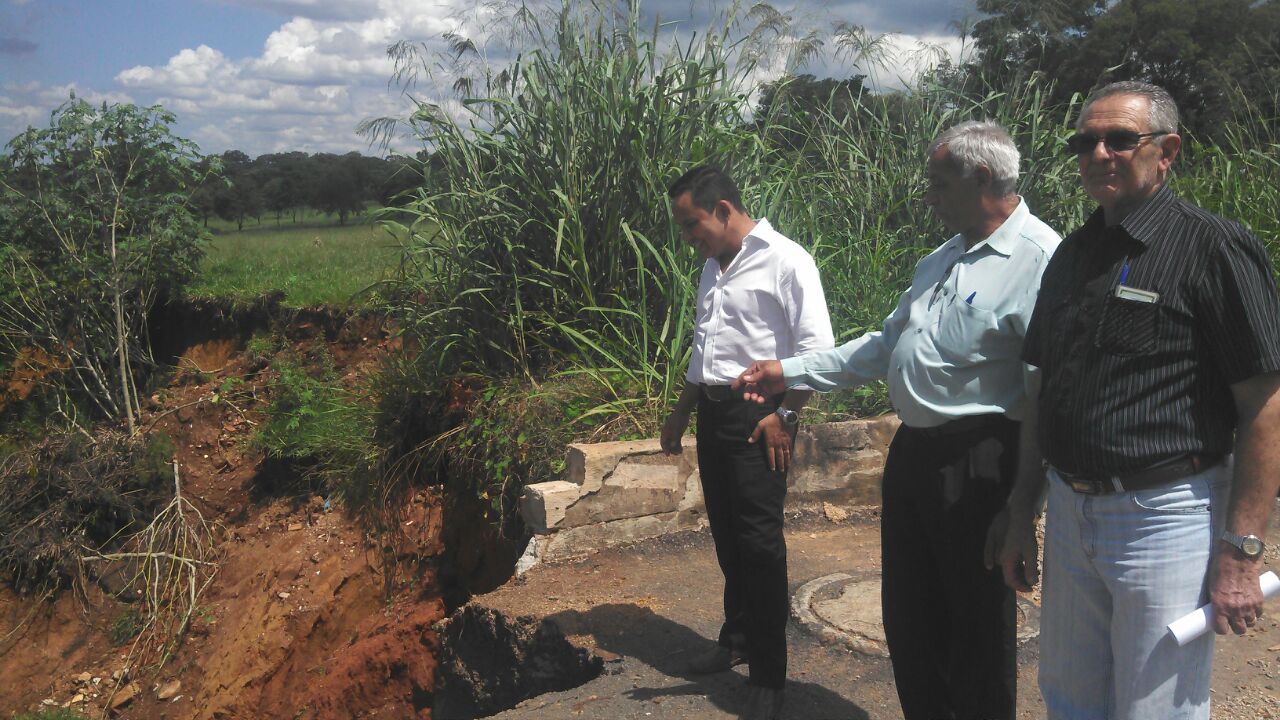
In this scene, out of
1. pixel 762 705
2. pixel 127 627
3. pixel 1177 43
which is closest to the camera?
pixel 762 705

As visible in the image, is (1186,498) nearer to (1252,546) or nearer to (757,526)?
(1252,546)

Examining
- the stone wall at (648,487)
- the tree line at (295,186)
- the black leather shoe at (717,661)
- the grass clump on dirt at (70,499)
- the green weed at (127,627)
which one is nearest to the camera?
the black leather shoe at (717,661)

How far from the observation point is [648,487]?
5512mm

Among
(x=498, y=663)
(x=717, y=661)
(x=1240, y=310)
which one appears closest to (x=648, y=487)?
(x=498, y=663)

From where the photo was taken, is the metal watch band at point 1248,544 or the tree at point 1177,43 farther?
the tree at point 1177,43

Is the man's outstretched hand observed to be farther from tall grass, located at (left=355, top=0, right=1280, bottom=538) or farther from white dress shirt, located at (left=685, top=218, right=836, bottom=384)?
tall grass, located at (left=355, top=0, right=1280, bottom=538)

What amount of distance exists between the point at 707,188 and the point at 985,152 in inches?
47.8

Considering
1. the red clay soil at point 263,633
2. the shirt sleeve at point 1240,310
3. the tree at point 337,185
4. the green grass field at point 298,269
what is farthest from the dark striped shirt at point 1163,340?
the tree at point 337,185

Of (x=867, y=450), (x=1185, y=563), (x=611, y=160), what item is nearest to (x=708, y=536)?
(x=867, y=450)

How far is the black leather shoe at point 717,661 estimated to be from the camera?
3.99 metres

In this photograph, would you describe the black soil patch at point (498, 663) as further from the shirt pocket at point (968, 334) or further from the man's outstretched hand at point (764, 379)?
the shirt pocket at point (968, 334)

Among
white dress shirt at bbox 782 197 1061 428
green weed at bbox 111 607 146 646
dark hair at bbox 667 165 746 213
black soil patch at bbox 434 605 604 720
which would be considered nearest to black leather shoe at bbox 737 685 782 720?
black soil patch at bbox 434 605 604 720

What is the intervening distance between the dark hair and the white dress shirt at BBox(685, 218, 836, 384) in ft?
0.53

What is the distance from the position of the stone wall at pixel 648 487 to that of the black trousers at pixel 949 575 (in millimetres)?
2630
